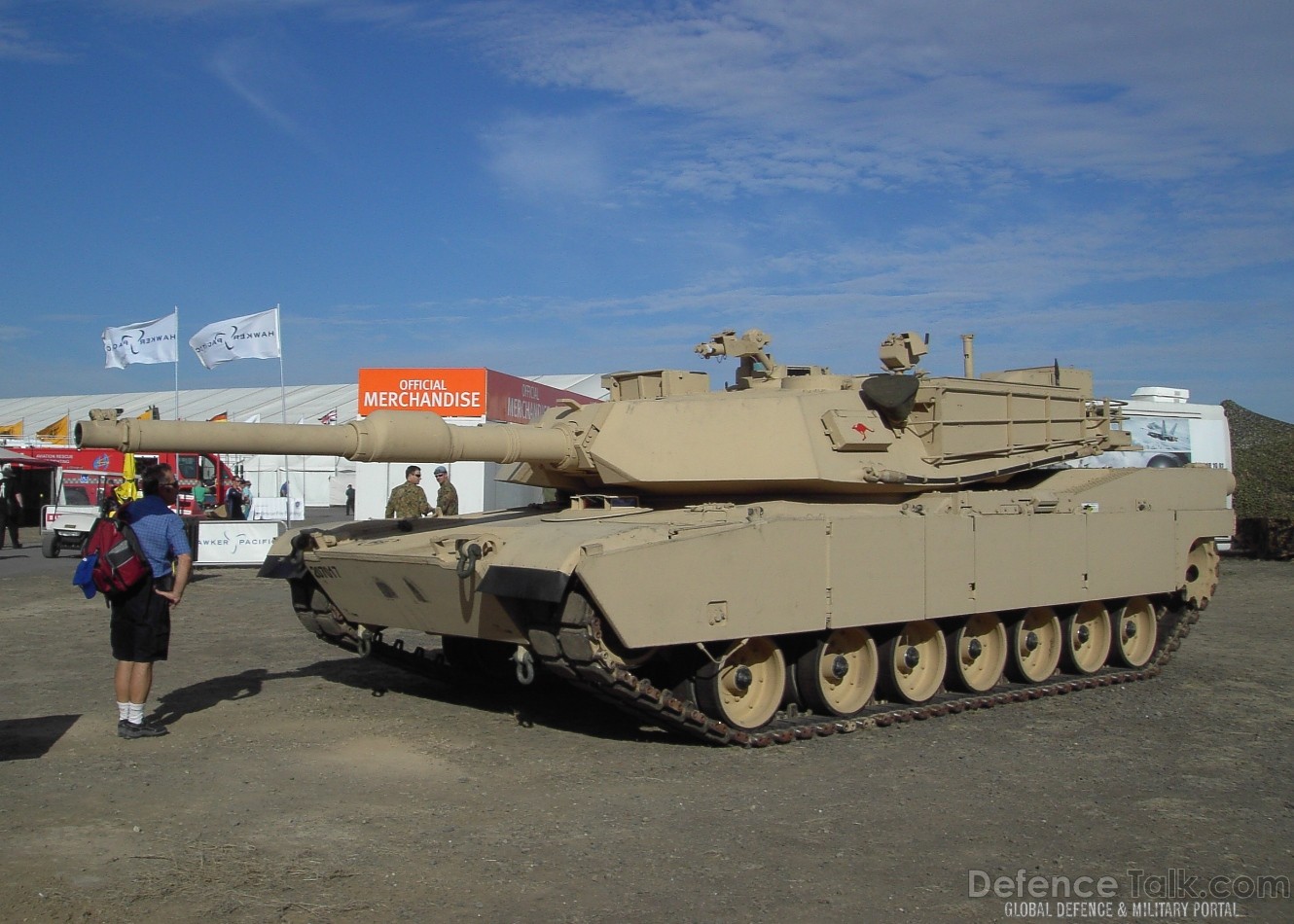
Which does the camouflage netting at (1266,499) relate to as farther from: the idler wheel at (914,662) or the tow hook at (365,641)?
the tow hook at (365,641)

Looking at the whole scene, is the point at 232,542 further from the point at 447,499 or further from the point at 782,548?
the point at 782,548

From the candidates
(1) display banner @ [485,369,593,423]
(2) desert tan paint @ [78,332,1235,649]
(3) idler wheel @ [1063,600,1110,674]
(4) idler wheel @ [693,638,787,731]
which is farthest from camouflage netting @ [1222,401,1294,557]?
(4) idler wheel @ [693,638,787,731]

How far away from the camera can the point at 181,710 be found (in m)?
9.38

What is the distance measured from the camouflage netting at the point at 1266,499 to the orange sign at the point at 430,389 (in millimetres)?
16009

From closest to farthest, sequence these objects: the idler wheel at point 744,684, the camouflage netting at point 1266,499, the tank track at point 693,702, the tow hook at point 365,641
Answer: the tank track at point 693,702 → the idler wheel at point 744,684 → the tow hook at point 365,641 → the camouflage netting at point 1266,499

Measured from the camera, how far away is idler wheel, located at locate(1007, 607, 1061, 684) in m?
10.7

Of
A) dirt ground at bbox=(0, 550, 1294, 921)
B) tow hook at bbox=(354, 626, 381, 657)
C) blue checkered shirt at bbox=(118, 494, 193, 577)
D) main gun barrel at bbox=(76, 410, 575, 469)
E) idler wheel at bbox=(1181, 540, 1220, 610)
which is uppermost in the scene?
main gun barrel at bbox=(76, 410, 575, 469)

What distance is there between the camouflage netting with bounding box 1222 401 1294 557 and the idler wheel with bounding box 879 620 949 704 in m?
18.2

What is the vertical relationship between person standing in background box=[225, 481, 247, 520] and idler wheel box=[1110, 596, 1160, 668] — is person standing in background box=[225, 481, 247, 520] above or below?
above

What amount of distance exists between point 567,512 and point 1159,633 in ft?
21.4

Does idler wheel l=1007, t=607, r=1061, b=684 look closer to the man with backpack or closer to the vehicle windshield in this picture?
the man with backpack

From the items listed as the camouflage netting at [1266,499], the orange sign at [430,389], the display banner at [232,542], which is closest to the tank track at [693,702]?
the orange sign at [430,389]

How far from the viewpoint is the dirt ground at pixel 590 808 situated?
5266 mm

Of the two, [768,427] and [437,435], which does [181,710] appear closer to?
[437,435]
